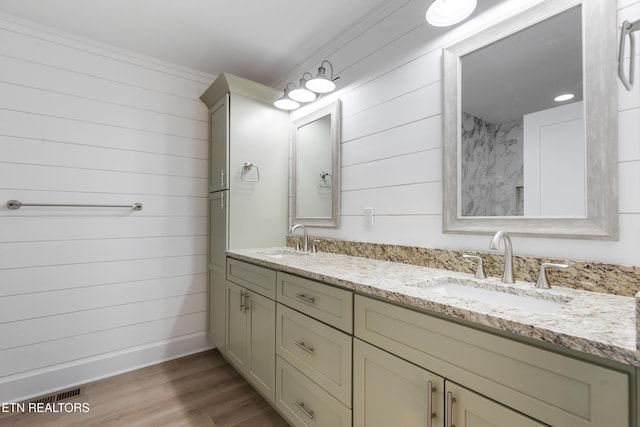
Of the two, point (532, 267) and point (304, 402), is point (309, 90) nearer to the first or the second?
point (532, 267)

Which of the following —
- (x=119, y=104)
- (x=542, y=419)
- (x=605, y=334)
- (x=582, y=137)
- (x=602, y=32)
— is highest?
(x=119, y=104)

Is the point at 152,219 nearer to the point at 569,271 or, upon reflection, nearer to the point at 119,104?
the point at 119,104

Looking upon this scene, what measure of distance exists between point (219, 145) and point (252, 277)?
1154 millimetres

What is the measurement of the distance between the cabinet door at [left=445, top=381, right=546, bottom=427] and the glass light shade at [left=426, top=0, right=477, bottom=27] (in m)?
1.39

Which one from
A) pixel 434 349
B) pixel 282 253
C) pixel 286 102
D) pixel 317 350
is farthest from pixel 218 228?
pixel 434 349

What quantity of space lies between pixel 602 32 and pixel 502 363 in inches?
44.3

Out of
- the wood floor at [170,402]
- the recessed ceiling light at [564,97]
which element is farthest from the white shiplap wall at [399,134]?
the wood floor at [170,402]

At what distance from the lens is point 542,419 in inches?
26.4

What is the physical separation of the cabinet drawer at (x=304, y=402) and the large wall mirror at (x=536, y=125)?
36.2 inches

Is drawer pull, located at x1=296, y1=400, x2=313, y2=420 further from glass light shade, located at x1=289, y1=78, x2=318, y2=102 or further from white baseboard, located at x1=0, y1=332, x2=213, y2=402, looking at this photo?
glass light shade, located at x1=289, y1=78, x2=318, y2=102

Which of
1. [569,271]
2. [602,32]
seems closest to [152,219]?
[569,271]

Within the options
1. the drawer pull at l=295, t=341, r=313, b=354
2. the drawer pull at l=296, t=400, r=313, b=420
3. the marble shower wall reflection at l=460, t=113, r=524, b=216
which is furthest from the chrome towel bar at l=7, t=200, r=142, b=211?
the marble shower wall reflection at l=460, t=113, r=524, b=216

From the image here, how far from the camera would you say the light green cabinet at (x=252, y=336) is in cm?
165

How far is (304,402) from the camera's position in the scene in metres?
1.39
